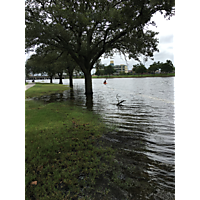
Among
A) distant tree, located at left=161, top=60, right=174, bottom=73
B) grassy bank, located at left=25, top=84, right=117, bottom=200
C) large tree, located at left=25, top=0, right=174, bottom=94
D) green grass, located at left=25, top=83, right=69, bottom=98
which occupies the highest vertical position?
distant tree, located at left=161, top=60, right=174, bottom=73

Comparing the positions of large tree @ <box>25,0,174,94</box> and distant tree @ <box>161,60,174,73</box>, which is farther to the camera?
distant tree @ <box>161,60,174,73</box>

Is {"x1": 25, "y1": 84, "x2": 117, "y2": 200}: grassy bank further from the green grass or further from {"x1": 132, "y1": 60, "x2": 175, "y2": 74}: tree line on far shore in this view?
{"x1": 132, "y1": 60, "x2": 175, "y2": 74}: tree line on far shore

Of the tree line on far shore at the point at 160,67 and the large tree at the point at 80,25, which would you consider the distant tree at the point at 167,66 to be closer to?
the tree line on far shore at the point at 160,67

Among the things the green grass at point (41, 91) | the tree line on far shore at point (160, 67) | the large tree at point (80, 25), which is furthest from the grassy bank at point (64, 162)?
the tree line on far shore at point (160, 67)

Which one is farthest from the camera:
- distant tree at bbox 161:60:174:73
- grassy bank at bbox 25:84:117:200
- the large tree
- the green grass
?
distant tree at bbox 161:60:174:73

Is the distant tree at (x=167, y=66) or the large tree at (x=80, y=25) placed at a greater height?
the distant tree at (x=167, y=66)

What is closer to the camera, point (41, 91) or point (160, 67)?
point (41, 91)

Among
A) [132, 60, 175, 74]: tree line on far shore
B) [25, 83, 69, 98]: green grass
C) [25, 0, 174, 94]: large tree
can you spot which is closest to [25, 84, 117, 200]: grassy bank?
[25, 0, 174, 94]: large tree

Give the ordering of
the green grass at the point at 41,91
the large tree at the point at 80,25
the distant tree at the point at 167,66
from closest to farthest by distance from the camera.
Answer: the large tree at the point at 80,25, the green grass at the point at 41,91, the distant tree at the point at 167,66

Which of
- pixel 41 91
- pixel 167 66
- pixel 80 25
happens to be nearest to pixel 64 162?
pixel 80 25

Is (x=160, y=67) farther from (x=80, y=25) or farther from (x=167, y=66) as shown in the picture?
(x=80, y=25)

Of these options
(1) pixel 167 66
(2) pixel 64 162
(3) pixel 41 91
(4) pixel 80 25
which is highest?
(1) pixel 167 66
